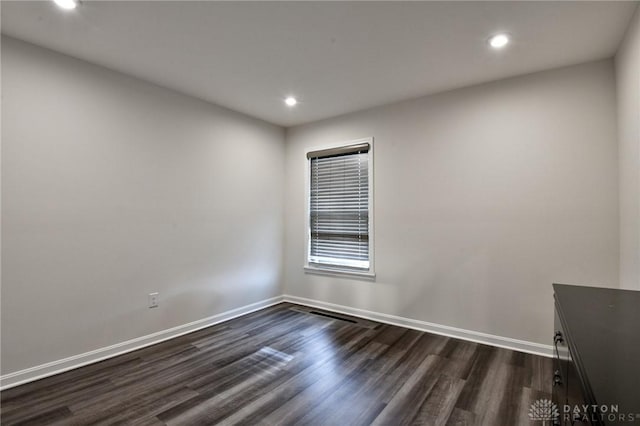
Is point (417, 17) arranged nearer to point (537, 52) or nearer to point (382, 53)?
point (382, 53)

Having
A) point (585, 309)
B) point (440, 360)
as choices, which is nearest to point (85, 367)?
point (440, 360)

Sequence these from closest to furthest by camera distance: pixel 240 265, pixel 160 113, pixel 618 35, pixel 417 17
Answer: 1. pixel 417 17
2. pixel 618 35
3. pixel 160 113
4. pixel 240 265

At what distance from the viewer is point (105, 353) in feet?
8.78

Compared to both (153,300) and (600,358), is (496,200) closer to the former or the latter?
(600,358)

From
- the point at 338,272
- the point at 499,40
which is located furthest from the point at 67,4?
the point at 338,272

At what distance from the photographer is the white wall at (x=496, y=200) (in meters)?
2.58

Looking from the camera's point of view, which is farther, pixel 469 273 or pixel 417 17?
pixel 469 273

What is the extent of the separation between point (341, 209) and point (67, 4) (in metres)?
3.07

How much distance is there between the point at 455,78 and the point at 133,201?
3205mm

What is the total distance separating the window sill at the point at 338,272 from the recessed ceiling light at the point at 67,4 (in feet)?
11.1

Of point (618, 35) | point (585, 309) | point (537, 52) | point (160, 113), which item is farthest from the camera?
point (160, 113)

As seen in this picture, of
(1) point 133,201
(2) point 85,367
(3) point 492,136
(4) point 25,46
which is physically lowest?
(2) point 85,367

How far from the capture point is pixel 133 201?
2875mm

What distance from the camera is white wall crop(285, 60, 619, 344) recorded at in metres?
2.58
